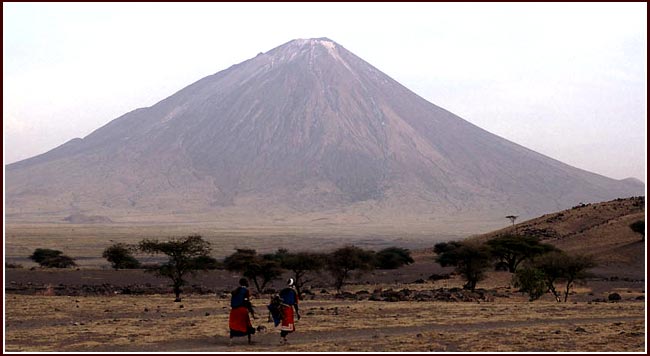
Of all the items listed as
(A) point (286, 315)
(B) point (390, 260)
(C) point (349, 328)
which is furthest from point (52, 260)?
(A) point (286, 315)

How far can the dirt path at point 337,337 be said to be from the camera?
16.3 metres

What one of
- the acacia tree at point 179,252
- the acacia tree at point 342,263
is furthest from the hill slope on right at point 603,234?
the acacia tree at point 179,252

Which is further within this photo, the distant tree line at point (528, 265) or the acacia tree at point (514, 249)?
the acacia tree at point (514, 249)

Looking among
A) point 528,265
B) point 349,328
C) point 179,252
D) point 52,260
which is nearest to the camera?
point 349,328

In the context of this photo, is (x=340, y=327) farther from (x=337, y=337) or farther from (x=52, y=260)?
(x=52, y=260)

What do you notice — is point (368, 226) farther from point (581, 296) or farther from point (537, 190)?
point (581, 296)

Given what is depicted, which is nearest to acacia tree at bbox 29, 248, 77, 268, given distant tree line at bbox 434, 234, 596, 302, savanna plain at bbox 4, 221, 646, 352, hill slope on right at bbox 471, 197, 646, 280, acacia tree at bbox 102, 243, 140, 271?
acacia tree at bbox 102, 243, 140, 271

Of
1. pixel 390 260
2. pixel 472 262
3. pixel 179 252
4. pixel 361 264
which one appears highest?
pixel 179 252

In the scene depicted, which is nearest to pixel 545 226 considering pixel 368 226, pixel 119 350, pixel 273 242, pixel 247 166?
pixel 273 242

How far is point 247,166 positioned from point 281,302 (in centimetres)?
17874

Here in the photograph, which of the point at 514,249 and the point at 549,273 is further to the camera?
the point at 514,249

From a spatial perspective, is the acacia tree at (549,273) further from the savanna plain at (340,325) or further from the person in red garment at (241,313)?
the person in red garment at (241,313)

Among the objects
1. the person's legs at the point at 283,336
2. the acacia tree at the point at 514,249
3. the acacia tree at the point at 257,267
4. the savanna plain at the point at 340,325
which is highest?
the acacia tree at the point at 514,249

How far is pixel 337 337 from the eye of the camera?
17.8 meters
